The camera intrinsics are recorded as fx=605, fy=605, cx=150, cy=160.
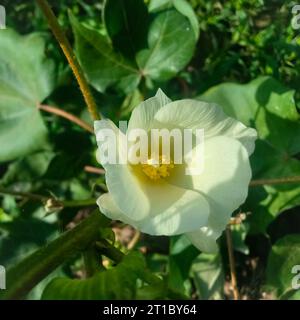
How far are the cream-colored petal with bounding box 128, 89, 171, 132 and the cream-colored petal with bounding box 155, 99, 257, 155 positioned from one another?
1 centimetres

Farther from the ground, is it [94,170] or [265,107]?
[265,107]

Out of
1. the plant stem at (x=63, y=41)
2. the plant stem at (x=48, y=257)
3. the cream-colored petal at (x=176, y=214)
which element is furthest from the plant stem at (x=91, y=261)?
the plant stem at (x=63, y=41)

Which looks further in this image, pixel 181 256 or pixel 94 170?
pixel 94 170

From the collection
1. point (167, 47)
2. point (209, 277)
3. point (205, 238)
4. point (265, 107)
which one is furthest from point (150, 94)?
point (205, 238)

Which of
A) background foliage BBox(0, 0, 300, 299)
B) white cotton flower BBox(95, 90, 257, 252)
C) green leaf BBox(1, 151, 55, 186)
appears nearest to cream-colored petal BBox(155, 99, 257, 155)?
white cotton flower BBox(95, 90, 257, 252)

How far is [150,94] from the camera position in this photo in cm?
129

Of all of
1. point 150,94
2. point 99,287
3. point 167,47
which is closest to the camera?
point 99,287

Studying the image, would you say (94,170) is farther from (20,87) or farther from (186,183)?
(186,183)

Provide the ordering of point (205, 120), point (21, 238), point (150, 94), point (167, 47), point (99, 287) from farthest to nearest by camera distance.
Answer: point (150, 94), point (167, 47), point (21, 238), point (205, 120), point (99, 287)

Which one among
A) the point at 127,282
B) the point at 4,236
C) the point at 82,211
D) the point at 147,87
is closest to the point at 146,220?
the point at 127,282

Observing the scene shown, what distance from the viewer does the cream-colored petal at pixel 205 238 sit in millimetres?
854

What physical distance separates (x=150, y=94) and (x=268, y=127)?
280 millimetres

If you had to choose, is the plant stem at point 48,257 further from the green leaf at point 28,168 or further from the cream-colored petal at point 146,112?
the green leaf at point 28,168

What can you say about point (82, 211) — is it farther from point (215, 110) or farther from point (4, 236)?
point (215, 110)
